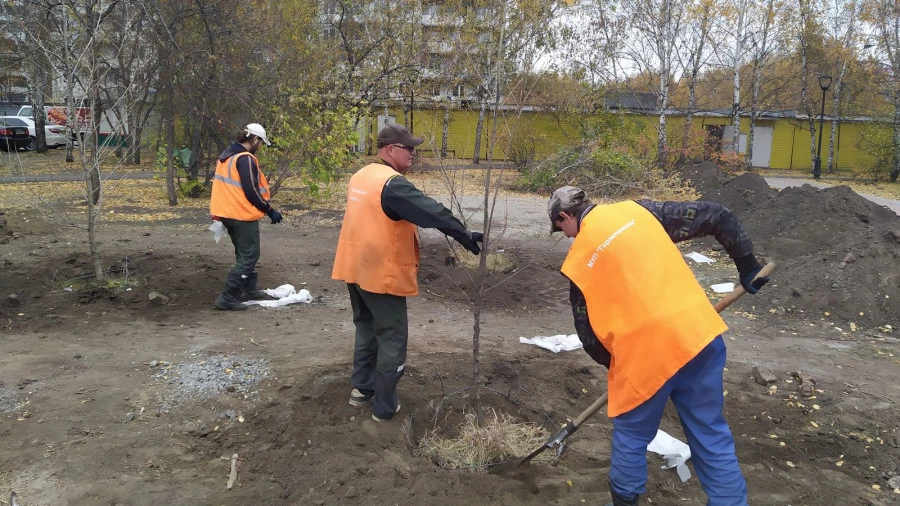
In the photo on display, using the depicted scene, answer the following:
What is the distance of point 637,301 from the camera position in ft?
8.30

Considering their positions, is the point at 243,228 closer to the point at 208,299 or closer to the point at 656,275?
the point at 208,299

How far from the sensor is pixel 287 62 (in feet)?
45.7

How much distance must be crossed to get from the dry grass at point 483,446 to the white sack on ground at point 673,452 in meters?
0.61

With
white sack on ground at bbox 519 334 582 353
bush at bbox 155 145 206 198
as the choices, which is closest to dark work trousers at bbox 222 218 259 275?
white sack on ground at bbox 519 334 582 353

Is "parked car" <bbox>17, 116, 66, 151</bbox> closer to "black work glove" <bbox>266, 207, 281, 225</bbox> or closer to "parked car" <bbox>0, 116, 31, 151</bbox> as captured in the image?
"parked car" <bbox>0, 116, 31, 151</bbox>

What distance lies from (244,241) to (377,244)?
2819 millimetres

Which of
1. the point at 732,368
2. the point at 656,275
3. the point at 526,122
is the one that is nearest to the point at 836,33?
the point at 526,122

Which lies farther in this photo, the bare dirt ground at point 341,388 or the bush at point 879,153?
the bush at point 879,153

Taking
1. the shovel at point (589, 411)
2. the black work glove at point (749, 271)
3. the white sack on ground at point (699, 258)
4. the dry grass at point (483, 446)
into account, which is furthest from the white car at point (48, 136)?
the black work glove at point (749, 271)

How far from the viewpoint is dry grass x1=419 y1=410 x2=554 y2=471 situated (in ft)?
11.2

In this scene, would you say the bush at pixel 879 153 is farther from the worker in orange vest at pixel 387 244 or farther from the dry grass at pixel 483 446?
the worker in orange vest at pixel 387 244

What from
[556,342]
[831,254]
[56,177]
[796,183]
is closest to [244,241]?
[556,342]

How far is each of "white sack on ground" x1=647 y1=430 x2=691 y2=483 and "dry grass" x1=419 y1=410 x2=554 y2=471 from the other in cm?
61

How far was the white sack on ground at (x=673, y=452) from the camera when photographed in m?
3.33
